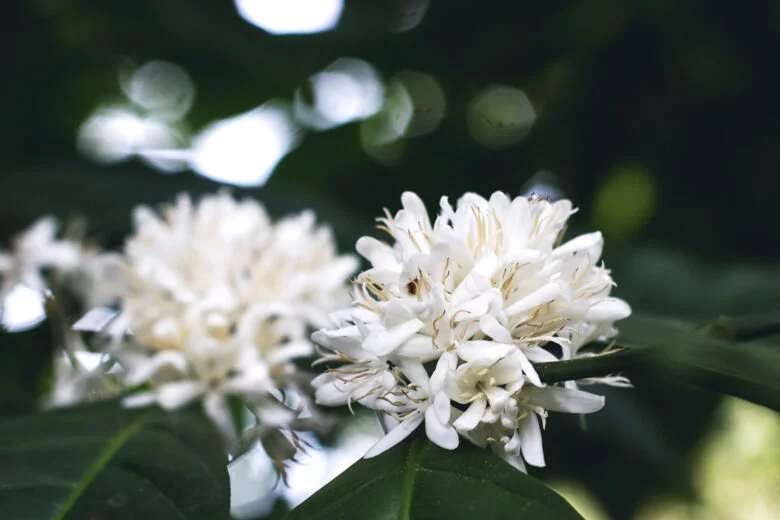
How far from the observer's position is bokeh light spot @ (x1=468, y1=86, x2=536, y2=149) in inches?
98.4

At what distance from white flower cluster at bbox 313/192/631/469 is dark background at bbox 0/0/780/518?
129cm

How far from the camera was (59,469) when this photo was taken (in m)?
0.88

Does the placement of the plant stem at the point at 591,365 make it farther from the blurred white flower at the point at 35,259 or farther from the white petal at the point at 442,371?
the blurred white flower at the point at 35,259

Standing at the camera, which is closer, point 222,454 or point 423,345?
point 423,345

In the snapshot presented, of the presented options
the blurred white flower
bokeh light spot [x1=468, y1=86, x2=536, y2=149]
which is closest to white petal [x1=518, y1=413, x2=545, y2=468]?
the blurred white flower

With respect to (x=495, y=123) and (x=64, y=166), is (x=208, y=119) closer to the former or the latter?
(x=64, y=166)

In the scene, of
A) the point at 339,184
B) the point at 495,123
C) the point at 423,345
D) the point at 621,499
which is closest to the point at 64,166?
the point at 339,184

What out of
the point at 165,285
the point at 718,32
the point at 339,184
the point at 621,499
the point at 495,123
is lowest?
the point at 621,499

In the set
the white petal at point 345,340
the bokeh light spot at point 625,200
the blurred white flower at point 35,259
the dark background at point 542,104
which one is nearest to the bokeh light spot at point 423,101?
the dark background at point 542,104

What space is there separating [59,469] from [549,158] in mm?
1950

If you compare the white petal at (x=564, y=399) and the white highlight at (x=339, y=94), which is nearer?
the white petal at (x=564, y=399)

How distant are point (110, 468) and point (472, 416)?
0.50m

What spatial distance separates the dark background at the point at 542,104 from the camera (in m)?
2.26

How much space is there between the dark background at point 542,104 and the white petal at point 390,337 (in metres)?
1.34
